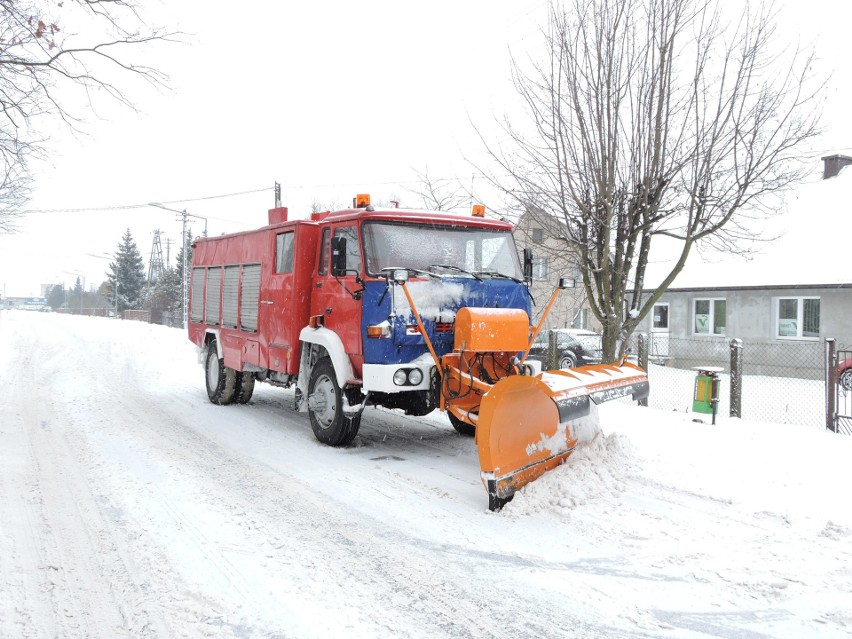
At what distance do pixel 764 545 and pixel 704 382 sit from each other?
5.47m

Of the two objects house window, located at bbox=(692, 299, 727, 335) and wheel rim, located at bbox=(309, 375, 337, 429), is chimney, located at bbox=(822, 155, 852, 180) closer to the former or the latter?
house window, located at bbox=(692, 299, 727, 335)

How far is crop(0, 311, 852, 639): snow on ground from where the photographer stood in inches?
139

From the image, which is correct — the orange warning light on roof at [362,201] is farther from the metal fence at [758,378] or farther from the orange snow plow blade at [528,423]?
the metal fence at [758,378]

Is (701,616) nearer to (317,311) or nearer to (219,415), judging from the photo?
(317,311)

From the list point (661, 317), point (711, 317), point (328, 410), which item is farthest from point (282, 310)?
point (661, 317)

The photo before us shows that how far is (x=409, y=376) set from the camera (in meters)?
6.74

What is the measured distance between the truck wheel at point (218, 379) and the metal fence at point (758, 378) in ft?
24.3

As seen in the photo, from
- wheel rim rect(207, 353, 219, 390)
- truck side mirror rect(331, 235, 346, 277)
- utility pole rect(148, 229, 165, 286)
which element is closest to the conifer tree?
utility pole rect(148, 229, 165, 286)

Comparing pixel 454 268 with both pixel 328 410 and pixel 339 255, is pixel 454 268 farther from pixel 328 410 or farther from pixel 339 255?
pixel 328 410

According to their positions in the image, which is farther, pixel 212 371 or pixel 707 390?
pixel 212 371

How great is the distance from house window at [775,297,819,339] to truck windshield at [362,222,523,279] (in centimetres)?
1522

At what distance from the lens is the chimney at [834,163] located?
24547mm

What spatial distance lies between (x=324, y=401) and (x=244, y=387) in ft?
11.1

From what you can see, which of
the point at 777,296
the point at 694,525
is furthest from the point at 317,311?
the point at 777,296
